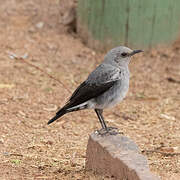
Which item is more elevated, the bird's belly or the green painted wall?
the bird's belly

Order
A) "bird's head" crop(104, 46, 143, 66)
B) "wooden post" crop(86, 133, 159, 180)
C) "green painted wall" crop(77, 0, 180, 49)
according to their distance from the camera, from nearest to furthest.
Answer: "wooden post" crop(86, 133, 159, 180) → "bird's head" crop(104, 46, 143, 66) → "green painted wall" crop(77, 0, 180, 49)

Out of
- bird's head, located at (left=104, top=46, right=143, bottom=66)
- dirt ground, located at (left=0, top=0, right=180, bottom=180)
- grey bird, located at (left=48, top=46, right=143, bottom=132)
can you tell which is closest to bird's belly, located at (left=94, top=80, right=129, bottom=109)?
grey bird, located at (left=48, top=46, right=143, bottom=132)

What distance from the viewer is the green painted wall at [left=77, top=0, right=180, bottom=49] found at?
321 inches

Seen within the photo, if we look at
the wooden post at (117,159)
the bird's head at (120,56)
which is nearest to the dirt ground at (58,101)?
the wooden post at (117,159)

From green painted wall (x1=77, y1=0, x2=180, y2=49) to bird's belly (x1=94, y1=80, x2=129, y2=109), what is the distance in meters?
3.45

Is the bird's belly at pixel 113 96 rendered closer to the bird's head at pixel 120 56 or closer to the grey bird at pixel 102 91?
the grey bird at pixel 102 91

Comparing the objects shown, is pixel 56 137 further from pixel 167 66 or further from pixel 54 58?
pixel 167 66

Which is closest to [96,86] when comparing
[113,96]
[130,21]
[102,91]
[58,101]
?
[102,91]

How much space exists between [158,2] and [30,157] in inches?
165

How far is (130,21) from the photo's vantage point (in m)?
8.23

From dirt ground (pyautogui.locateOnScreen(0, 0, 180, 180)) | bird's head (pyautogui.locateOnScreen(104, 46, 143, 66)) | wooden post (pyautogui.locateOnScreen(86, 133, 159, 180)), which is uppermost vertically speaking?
bird's head (pyautogui.locateOnScreen(104, 46, 143, 66))

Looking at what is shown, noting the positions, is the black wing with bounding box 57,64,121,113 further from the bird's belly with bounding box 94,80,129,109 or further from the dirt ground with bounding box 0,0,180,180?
the dirt ground with bounding box 0,0,180,180

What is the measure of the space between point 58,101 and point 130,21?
221 centimetres

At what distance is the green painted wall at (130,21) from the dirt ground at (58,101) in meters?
0.28
